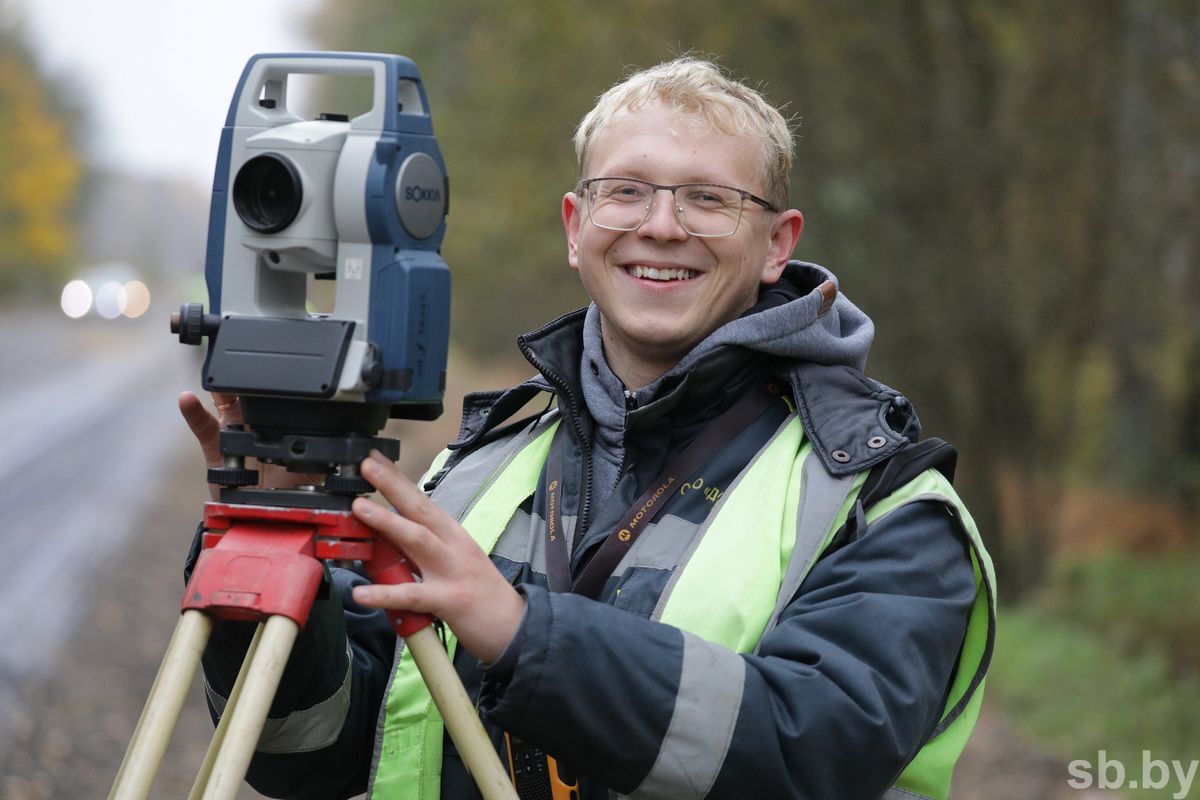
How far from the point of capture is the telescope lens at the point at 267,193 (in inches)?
78.8

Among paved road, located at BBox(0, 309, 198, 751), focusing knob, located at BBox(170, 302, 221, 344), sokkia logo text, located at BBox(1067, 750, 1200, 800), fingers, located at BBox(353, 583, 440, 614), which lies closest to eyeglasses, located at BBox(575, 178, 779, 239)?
focusing knob, located at BBox(170, 302, 221, 344)

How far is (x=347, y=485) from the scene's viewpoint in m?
2.00

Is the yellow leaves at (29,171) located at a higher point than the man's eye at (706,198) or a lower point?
lower

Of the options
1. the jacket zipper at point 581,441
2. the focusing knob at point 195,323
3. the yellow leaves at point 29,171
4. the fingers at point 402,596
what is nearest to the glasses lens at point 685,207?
the jacket zipper at point 581,441

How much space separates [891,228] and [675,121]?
6.92 m

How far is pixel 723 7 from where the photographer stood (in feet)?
29.1

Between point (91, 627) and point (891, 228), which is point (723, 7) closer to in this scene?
point (891, 228)

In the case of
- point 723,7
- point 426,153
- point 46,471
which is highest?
A: point 723,7

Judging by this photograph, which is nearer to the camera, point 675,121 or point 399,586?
point 399,586

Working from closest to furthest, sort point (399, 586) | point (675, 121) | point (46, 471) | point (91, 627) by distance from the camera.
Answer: point (399, 586)
point (675, 121)
point (91, 627)
point (46, 471)

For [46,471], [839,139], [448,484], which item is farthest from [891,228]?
[46,471]

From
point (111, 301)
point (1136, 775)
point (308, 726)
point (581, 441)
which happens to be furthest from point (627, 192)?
point (111, 301)

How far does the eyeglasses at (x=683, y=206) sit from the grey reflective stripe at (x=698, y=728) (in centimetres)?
75

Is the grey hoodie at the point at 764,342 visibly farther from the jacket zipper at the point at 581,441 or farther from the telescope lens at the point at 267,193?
the telescope lens at the point at 267,193
